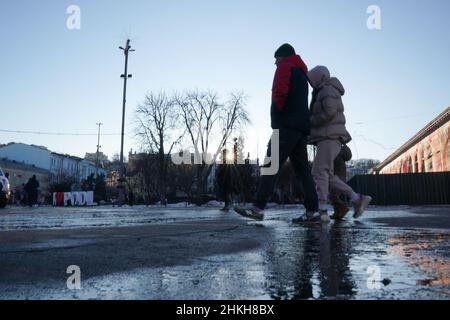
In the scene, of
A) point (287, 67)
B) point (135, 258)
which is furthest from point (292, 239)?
point (287, 67)

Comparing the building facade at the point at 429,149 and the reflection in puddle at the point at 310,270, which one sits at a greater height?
the building facade at the point at 429,149

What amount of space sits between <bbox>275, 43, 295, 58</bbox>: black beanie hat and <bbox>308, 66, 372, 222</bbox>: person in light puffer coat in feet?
1.72

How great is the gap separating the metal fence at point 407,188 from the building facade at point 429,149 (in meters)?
3.73

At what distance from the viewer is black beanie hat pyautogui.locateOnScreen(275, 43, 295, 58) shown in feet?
15.5

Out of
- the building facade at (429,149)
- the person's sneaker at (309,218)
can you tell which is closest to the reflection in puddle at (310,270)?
the person's sneaker at (309,218)

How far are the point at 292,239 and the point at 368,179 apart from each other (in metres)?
26.6

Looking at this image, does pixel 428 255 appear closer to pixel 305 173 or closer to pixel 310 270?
pixel 310 270

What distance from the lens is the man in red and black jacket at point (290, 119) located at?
453 cm

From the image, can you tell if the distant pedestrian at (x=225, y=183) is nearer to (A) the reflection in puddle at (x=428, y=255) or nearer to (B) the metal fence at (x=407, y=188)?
(A) the reflection in puddle at (x=428, y=255)

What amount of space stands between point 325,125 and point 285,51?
1.03 metres

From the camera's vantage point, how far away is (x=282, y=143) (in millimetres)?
4543

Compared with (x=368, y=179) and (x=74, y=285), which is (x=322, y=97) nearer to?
(x=74, y=285)

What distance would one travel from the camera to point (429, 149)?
3453cm

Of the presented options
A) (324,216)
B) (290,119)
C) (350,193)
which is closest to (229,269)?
(290,119)
